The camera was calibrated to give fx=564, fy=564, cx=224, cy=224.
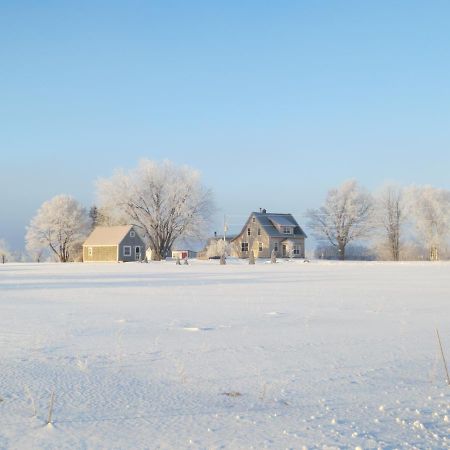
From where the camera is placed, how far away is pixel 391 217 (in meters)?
76.8

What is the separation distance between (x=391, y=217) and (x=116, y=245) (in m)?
37.0

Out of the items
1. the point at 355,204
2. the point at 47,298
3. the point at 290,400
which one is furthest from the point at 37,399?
the point at 355,204

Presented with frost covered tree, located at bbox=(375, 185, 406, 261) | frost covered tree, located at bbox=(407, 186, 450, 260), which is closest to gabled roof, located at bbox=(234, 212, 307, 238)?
frost covered tree, located at bbox=(375, 185, 406, 261)

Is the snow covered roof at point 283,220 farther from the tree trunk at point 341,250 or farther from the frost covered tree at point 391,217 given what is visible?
the frost covered tree at point 391,217

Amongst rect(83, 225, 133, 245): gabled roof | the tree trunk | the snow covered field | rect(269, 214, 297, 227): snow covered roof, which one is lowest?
Result: the snow covered field

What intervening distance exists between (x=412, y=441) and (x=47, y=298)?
13333mm

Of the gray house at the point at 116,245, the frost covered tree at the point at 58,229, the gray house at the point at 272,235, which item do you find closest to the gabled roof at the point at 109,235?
the gray house at the point at 116,245

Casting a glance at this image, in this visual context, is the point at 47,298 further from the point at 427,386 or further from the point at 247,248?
the point at 247,248

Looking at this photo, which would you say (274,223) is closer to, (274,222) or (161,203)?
(274,222)

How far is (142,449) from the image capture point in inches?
169

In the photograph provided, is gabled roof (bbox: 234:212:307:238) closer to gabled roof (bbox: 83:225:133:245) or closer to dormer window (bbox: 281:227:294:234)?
dormer window (bbox: 281:227:294:234)

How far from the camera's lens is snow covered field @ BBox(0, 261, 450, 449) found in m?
4.62

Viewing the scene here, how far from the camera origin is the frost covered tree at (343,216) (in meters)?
77.2

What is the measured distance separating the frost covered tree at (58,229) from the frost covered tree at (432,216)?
154 feet
